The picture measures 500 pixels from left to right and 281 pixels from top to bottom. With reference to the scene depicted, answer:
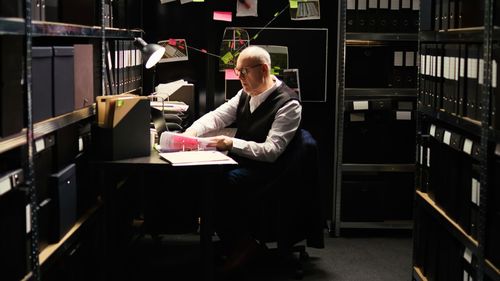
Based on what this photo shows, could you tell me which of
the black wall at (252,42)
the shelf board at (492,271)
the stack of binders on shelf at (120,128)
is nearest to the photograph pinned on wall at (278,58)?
the black wall at (252,42)

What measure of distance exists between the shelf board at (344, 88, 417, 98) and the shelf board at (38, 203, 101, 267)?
1911 millimetres

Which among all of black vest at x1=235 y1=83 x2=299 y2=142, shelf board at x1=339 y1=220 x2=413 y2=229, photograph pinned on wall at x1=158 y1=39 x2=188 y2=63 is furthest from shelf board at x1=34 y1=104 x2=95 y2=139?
shelf board at x1=339 y1=220 x2=413 y2=229

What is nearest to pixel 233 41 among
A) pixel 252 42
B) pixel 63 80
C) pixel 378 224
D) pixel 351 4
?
pixel 252 42

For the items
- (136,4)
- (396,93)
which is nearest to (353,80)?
(396,93)

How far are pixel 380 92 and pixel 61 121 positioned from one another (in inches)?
95.0

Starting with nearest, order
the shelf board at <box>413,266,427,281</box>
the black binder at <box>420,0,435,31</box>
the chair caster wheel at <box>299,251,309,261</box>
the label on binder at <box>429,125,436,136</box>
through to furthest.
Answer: the label on binder at <box>429,125,436,136</box> → the black binder at <box>420,0,435,31</box> → the shelf board at <box>413,266,427,281</box> → the chair caster wheel at <box>299,251,309,261</box>

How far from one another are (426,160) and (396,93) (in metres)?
1.23

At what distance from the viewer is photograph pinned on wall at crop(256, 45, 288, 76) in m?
5.05

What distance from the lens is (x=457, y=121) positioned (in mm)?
3014

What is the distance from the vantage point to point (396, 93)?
4.79m

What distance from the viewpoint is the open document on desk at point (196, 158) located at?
11.3ft

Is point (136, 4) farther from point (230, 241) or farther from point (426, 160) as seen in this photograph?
point (426, 160)

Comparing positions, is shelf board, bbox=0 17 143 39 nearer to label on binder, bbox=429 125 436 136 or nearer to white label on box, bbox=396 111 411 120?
label on binder, bbox=429 125 436 136

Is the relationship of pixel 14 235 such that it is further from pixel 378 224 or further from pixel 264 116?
pixel 378 224
